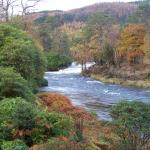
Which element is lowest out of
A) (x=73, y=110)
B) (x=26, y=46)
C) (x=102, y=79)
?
(x=102, y=79)

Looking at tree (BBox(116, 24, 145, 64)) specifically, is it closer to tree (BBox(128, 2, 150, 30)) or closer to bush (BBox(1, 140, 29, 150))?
tree (BBox(128, 2, 150, 30))

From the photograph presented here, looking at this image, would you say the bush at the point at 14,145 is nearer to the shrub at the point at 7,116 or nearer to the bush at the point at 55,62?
the shrub at the point at 7,116

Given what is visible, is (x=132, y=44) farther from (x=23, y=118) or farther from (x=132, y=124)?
(x=23, y=118)

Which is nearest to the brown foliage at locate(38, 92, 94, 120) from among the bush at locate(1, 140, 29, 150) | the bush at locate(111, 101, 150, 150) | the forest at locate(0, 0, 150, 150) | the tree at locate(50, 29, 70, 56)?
the forest at locate(0, 0, 150, 150)

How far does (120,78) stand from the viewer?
62.9m

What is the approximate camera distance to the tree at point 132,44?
2800 inches

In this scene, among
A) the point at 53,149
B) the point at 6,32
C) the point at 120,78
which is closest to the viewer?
the point at 53,149

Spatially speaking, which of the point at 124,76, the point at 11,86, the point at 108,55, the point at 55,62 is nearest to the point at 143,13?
the point at 55,62

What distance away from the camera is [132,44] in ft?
235

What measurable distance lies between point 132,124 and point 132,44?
186 feet

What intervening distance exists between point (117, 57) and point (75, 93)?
27526mm

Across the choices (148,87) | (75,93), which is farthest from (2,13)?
(148,87)

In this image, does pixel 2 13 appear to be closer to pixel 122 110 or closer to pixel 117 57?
pixel 117 57

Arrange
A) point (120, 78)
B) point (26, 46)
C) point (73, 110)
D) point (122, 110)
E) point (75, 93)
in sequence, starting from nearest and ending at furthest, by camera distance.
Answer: point (122, 110), point (73, 110), point (26, 46), point (75, 93), point (120, 78)
